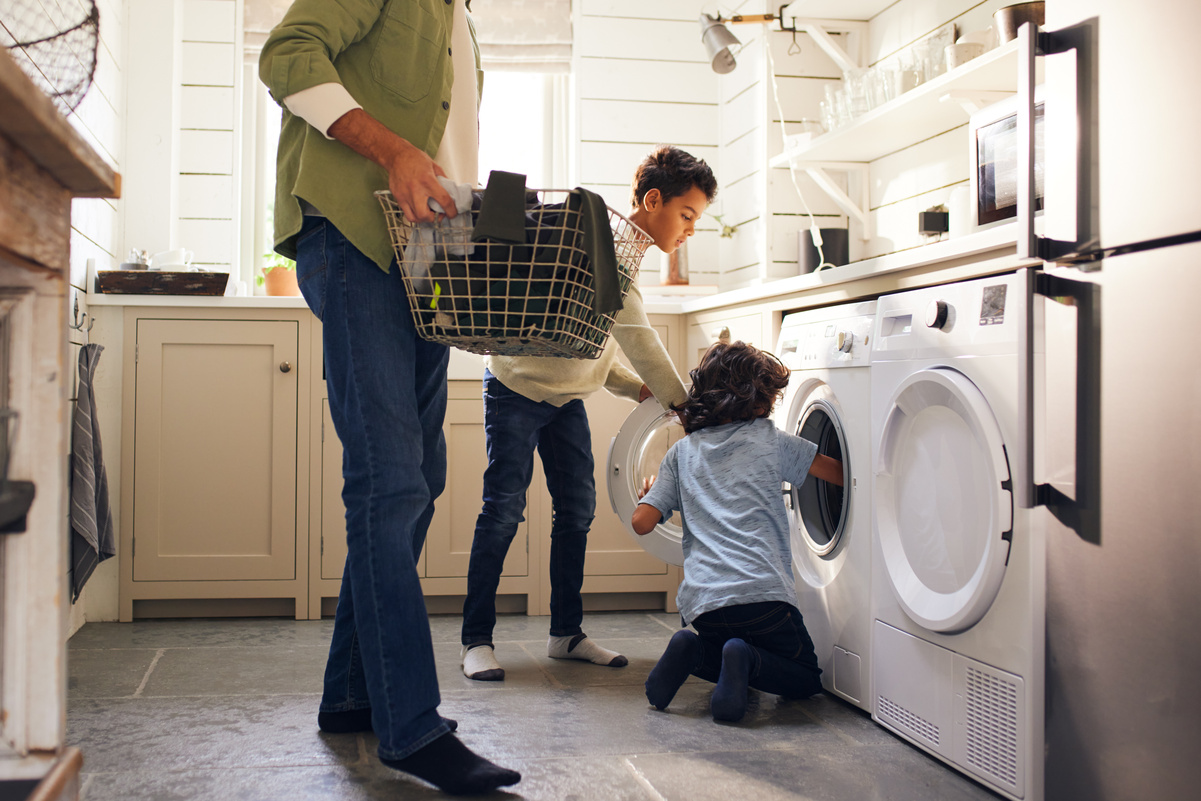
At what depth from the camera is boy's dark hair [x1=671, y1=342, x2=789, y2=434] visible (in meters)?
1.98

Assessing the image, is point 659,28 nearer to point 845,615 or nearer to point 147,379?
point 147,379

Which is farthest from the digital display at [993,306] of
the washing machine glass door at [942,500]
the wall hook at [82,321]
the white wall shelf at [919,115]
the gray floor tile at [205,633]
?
the wall hook at [82,321]

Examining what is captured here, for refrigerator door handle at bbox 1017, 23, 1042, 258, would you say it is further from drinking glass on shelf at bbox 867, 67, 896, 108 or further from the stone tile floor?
drinking glass on shelf at bbox 867, 67, 896, 108

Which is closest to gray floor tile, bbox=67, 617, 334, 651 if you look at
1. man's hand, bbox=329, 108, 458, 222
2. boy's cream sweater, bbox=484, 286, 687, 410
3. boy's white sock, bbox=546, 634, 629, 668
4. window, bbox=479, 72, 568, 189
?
boy's white sock, bbox=546, 634, 629, 668

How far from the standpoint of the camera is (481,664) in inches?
83.7

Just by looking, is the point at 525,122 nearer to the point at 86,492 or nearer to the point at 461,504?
the point at 461,504

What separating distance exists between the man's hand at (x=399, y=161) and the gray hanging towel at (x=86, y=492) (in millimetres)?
1586

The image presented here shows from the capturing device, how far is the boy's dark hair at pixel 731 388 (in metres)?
1.98

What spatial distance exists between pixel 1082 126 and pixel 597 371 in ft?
3.71

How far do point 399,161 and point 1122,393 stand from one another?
99 centimetres

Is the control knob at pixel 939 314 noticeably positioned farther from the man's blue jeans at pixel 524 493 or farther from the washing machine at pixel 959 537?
the man's blue jeans at pixel 524 493

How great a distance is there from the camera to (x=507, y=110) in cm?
376

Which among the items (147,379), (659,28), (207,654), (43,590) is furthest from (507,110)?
(43,590)

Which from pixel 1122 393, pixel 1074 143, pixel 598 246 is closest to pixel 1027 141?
pixel 1074 143
